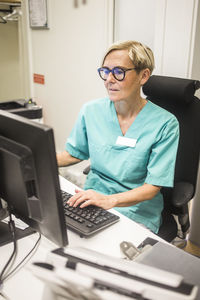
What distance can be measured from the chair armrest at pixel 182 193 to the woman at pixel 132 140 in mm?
78

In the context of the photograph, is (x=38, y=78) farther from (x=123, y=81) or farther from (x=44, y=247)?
(x=44, y=247)

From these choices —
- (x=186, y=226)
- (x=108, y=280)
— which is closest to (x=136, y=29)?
(x=186, y=226)

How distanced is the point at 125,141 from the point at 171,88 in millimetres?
321

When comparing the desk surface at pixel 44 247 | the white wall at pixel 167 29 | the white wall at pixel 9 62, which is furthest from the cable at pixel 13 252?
the white wall at pixel 9 62

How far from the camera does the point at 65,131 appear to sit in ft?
8.91

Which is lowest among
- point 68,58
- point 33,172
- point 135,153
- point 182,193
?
point 182,193

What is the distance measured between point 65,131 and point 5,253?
6.21 ft

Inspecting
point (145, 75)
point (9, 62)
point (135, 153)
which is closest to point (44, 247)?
point (135, 153)

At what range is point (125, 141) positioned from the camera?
133 cm

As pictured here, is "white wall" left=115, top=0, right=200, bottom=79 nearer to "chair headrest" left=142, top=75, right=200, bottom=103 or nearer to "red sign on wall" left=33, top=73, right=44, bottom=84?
"chair headrest" left=142, top=75, right=200, bottom=103

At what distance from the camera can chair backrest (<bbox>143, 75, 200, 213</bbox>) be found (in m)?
1.36

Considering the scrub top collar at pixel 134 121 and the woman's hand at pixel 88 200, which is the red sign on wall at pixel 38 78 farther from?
the woman's hand at pixel 88 200

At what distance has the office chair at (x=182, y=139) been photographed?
135cm

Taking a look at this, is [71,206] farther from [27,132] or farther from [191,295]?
[191,295]
